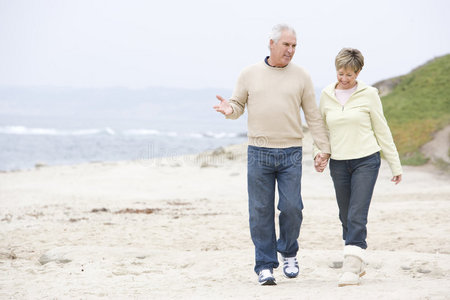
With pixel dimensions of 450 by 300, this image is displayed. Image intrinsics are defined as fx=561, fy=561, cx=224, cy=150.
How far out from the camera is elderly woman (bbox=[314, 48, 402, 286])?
4.91m

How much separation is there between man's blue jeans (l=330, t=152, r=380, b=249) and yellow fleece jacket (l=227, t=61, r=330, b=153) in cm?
25

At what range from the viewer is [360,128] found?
4.95 m

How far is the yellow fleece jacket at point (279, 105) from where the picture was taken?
16.8 feet

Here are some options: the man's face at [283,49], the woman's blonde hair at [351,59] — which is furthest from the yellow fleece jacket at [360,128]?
the man's face at [283,49]

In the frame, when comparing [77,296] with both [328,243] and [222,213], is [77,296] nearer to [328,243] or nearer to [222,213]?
[328,243]

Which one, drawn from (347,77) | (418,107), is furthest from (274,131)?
(418,107)

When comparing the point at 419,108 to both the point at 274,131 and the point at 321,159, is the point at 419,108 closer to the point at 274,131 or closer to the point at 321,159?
the point at 321,159

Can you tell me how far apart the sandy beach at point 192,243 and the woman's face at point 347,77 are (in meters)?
1.78

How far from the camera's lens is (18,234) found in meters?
9.59

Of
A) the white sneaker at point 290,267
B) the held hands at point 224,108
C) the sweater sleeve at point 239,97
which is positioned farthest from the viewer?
the white sneaker at point 290,267

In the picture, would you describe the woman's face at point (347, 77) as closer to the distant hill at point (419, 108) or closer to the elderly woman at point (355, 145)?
the elderly woman at point (355, 145)

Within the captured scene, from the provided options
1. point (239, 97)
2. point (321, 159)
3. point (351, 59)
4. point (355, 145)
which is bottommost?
point (321, 159)

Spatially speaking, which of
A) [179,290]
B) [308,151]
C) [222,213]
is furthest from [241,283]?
[308,151]

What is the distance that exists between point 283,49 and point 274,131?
0.74 meters
